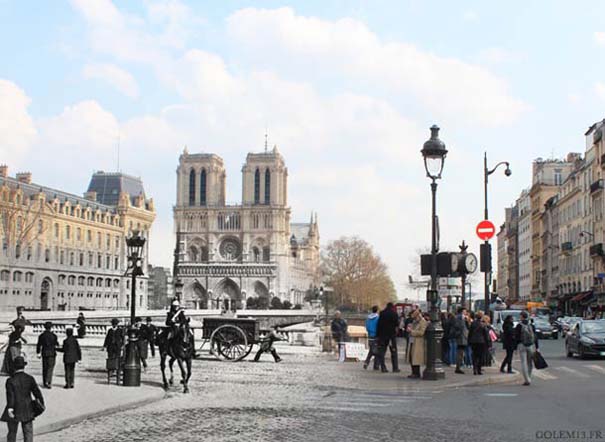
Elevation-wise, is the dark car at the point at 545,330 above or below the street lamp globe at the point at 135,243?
below

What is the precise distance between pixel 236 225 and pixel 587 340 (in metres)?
139

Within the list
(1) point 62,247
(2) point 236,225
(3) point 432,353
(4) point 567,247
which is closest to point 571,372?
(3) point 432,353

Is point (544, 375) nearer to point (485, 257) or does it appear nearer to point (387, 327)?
point (485, 257)

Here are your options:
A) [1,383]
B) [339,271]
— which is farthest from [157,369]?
[339,271]

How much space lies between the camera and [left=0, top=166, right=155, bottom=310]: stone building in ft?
300

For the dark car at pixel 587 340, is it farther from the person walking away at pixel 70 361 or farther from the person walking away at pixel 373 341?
the person walking away at pixel 70 361

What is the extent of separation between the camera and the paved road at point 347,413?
39.1ft

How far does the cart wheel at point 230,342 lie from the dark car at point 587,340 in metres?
10.5

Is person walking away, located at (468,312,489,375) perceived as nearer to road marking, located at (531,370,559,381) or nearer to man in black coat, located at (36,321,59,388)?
road marking, located at (531,370,559,381)

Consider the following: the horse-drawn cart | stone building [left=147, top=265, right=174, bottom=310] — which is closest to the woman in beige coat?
the horse-drawn cart

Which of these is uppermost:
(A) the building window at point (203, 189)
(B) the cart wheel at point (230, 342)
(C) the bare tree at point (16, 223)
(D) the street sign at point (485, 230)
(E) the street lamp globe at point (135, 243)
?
(A) the building window at point (203, 189)

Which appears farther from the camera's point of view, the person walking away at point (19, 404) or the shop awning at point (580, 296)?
the shop awning at point (580, 296)

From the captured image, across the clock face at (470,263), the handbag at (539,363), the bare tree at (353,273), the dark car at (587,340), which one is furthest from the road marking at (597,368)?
the bare tree at (353,273)

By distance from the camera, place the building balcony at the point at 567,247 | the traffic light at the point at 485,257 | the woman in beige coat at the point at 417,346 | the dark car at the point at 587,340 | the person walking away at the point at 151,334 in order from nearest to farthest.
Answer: the woman in beige coat at the point at 417,346 → the traffic light at the point at 485,257 → the dark car at the point at 587,340 → the person walking away at the point at 151,334 → the building balcony at the point at 567,247
